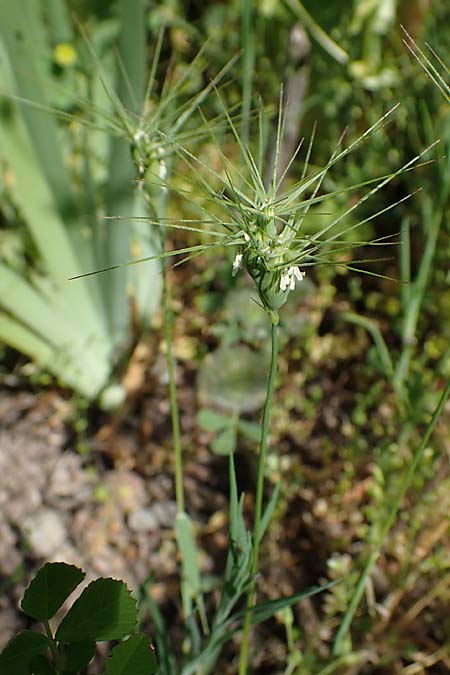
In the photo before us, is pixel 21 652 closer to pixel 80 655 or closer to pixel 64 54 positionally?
pixel 80 655

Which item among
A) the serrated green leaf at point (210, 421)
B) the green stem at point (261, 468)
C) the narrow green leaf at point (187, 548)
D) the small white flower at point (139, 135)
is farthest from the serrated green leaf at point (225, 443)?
the small white flower at point (139, 135)

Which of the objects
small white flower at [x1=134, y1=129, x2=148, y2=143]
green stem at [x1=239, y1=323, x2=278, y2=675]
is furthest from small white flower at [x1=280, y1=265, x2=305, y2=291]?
small white flower at [x1=134, y1=129, x2=148, y2=143]

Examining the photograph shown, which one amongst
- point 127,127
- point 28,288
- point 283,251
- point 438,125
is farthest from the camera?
point 438,125

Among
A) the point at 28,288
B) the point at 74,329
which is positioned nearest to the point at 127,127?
the point at 28,288

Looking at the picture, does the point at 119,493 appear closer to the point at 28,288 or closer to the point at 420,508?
the point at 28,288

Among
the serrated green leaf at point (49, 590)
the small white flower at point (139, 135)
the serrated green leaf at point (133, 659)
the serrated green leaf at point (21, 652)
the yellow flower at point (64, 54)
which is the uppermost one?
the small white flower at point (139, 135)

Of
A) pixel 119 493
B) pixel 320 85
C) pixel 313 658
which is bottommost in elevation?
pixel 119 493

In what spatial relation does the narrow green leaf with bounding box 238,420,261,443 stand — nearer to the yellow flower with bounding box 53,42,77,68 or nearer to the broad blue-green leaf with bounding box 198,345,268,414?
the broad blue-green leaf with bounding box 198,345,268,414

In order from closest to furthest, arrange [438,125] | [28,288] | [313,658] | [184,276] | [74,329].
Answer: [313,658] → [28,288] → [74,329] → [438,125] → [184,276]

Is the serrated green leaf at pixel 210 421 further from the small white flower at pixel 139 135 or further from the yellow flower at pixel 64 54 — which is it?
the yellow flower at pixel 64 54
